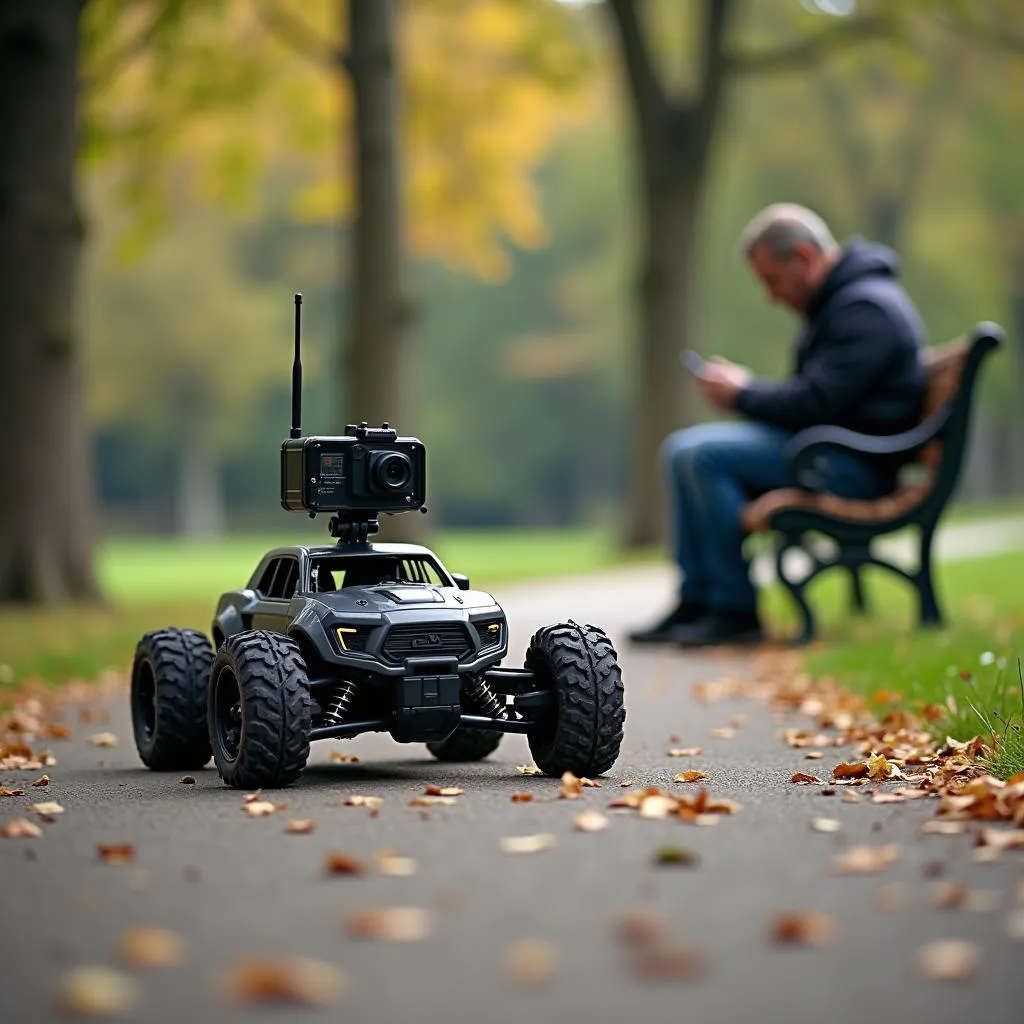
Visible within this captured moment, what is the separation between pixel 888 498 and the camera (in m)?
11.8

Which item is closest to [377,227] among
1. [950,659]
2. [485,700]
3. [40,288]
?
[40,288]

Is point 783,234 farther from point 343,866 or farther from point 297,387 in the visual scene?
point 343,866

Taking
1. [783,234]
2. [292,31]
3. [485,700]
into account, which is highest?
[292,31]

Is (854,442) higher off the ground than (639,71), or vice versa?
(639,71)

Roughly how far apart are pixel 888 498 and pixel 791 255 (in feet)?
5.44

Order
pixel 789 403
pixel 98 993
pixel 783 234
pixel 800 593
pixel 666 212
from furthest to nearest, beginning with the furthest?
pixel 666 212, pixel 800 593, pixel 783 234, pixel 789 403, pixel 98 993

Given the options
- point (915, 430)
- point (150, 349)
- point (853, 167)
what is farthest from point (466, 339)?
point (915, 430)

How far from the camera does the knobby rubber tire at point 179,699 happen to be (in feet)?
23.6

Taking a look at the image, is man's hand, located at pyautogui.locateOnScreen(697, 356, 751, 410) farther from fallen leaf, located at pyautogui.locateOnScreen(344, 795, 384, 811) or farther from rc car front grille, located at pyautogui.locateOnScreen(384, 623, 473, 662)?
fallen leaf, located at pyautogui.locateOnScreen(344, 795, 384, 811)

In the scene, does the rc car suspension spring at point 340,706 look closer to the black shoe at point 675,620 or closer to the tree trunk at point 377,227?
the black shoe at point 675,620

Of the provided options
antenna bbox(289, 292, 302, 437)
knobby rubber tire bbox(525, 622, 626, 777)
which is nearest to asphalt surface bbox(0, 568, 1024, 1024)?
knobby rubber tire bbox(525, 622, 626, 777)

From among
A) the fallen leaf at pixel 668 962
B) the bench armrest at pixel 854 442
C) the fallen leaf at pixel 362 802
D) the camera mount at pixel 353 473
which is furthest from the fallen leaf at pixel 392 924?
the bench armrest at pixel 854 442

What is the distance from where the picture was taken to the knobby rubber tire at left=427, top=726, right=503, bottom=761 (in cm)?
752

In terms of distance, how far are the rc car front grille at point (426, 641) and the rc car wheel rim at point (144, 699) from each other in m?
1.49
